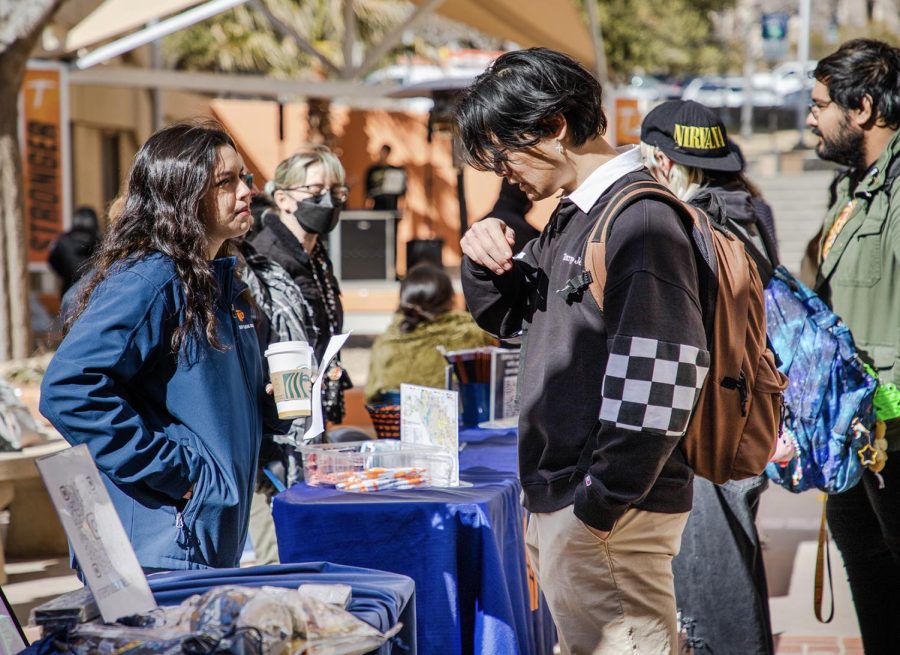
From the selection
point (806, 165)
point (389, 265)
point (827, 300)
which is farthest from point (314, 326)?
point (806, 165)

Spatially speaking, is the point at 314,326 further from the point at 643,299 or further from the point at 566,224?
the point at 643,299

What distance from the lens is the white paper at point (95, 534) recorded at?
169 cm

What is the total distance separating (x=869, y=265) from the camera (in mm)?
3455

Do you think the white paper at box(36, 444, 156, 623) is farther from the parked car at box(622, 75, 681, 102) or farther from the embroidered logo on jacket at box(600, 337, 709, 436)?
the parked car at box(622, 75, 681, 102)

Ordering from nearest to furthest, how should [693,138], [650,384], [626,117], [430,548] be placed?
[650,384] → [430,548] → [693,138] → [626,117]

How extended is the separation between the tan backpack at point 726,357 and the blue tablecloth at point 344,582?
66cm

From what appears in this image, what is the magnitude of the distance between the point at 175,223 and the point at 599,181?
3.21 ft

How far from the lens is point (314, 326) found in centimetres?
398

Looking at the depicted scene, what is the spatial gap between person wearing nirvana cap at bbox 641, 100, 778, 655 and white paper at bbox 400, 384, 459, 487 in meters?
0.81

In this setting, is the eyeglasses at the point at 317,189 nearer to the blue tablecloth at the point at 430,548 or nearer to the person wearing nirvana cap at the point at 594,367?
the blue tablecloth at the point at 430,548

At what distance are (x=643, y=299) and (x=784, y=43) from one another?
33.1m

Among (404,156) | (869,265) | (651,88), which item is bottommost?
(869,265)

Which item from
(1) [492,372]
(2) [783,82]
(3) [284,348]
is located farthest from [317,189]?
(2) [783,82]

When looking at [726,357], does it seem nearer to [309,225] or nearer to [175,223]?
[175,223]
